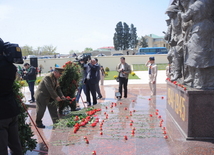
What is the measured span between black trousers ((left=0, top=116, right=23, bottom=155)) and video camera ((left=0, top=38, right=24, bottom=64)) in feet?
2.49

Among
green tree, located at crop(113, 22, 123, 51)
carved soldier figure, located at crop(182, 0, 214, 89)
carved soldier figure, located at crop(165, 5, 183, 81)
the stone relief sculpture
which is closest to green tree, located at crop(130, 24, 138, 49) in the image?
green tree, located at crop(113, 22, 123, 51)

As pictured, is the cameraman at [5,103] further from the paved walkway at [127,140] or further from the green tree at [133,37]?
the green tree at [133,37]

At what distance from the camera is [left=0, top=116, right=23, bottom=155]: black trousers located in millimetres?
2496

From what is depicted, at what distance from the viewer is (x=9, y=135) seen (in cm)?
270

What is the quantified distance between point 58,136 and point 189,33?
10.4 ft

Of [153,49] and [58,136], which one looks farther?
[153,49]

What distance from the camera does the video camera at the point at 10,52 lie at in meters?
2.51

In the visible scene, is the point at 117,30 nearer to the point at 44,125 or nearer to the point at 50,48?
the point at 50,48

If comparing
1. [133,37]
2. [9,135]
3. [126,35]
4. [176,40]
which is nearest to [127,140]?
[9,135]

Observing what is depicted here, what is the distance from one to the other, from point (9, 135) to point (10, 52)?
110 centimetres

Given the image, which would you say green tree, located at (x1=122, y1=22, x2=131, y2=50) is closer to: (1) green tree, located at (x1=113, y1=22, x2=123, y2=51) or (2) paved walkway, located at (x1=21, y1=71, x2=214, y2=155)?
(1) green tree, located at (x1=113, y1=22, x2=123, y2=51)

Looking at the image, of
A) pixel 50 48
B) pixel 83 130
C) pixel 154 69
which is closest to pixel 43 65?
pixel 154 69

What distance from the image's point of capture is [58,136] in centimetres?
394

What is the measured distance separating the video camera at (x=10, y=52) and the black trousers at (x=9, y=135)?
76 centimetres
